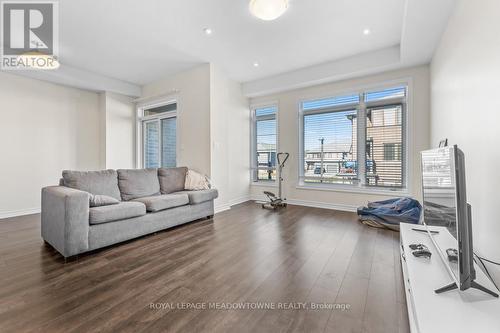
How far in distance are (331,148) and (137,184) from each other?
385 cm

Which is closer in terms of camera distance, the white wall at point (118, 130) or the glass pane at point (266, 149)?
the white wall at point (118, 130)

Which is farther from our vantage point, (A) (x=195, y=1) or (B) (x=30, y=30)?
(B) (x=30, y=30)

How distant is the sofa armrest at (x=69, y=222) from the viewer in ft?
7.58

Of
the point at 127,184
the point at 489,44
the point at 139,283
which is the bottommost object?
the point at 139,283

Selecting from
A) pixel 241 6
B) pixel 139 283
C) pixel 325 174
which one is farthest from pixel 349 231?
pixel 241 6

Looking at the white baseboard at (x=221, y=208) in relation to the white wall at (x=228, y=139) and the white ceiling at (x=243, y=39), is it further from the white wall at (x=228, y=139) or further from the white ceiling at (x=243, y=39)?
the white ceiling at (x=243, y=39)

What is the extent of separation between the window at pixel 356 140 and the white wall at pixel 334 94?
17cm

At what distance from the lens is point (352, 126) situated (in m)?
4.54

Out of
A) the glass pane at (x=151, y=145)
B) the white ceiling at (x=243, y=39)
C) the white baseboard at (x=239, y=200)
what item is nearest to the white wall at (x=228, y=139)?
the white baseboard at (x=239, y=200)

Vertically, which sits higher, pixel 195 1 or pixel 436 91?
pixel 195 1

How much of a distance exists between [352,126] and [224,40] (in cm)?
296

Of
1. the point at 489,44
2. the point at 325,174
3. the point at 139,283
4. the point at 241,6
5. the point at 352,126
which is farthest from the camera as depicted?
the point at 325,174

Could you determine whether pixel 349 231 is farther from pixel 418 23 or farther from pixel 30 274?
pixel 30 274

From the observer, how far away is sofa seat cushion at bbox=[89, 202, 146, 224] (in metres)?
2.52
